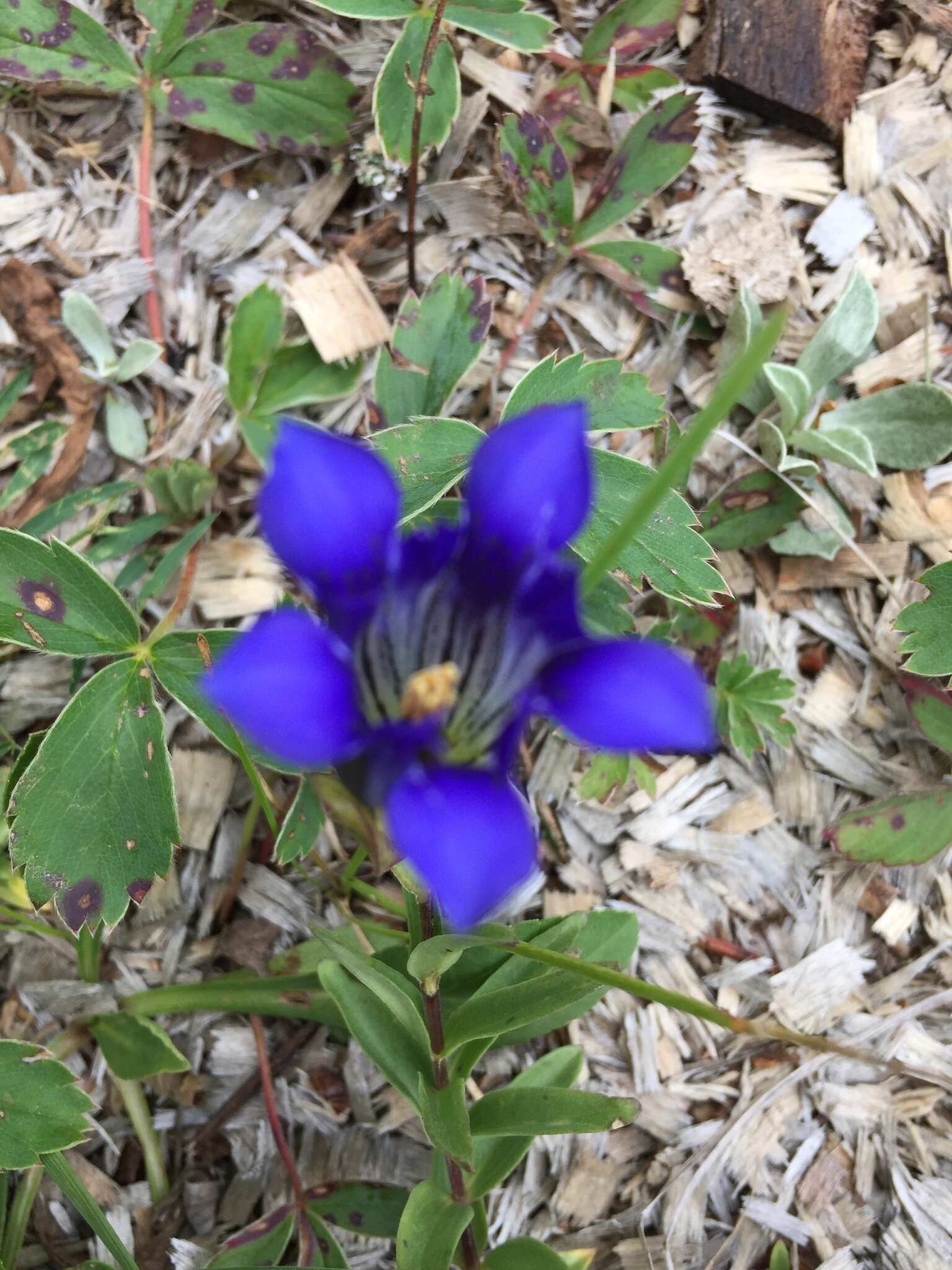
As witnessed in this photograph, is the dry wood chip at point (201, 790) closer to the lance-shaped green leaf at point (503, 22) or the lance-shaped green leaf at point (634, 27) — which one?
the lance-shaped green leaf at point (503, 22)

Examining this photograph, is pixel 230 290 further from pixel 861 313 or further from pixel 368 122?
pixel 861 313

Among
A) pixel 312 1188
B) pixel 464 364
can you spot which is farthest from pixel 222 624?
pixel 312 1188

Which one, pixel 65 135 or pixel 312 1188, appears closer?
pixel 312 1188

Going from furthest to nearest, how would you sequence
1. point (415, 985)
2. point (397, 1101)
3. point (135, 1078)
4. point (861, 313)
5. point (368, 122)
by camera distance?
1. point (368, 122)
2. point (861, 313)
3. point (397, 1101)
4. point (135, 1078)
5. point (415, 985)

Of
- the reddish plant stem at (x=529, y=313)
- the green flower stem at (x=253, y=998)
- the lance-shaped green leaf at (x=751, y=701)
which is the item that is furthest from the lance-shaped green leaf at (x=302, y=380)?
the green flower stem at (x=253, y=998)

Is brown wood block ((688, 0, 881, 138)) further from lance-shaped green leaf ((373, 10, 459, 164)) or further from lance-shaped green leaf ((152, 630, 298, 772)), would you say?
lance-shaped green leaf ((152, 630, 298, 772))
